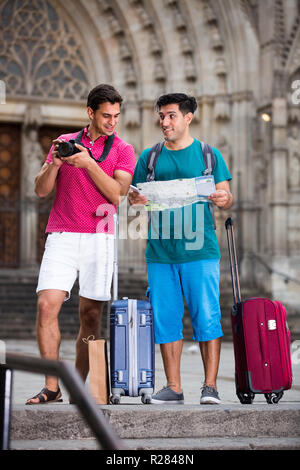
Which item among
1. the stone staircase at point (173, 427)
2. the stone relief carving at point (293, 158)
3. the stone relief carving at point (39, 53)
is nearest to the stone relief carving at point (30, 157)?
the stone relief carving at point (39, 53)

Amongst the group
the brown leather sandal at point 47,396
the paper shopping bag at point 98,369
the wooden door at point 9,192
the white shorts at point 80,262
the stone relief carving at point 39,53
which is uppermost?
the stone relief carving at point 39,53

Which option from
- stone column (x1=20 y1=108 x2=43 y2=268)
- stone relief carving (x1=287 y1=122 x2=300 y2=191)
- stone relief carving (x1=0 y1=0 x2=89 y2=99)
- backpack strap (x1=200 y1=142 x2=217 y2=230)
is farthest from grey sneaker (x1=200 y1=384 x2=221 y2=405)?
stone relief carving (x1=0 y1=0 x2=89 y2=99)

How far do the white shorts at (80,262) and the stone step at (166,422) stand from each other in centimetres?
71

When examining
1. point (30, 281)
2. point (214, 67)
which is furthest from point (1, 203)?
point (214, 67)

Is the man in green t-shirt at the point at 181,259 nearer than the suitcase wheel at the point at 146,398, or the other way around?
the suitcase wheel at the point at 146,398

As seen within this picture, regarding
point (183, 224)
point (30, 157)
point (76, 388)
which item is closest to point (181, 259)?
point (183, 224)

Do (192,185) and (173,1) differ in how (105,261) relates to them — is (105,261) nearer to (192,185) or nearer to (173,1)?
(192,185)

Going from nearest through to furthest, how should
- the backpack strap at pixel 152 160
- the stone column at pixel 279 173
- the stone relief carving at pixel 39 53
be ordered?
the backpack strap at pixel 152 160 → the stone column at pixel 279 173 → the stone relief carving at pixel 39 53

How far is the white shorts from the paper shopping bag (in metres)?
0.28

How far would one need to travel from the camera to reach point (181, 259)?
14.8 feet

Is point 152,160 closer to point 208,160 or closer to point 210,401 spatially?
point 208,160

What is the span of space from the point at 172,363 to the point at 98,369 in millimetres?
506

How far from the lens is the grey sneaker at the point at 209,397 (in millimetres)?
4285

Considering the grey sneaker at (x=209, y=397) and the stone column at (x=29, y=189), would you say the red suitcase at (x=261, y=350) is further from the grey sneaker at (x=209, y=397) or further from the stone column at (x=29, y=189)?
the stone column at (x=29, y=189)
